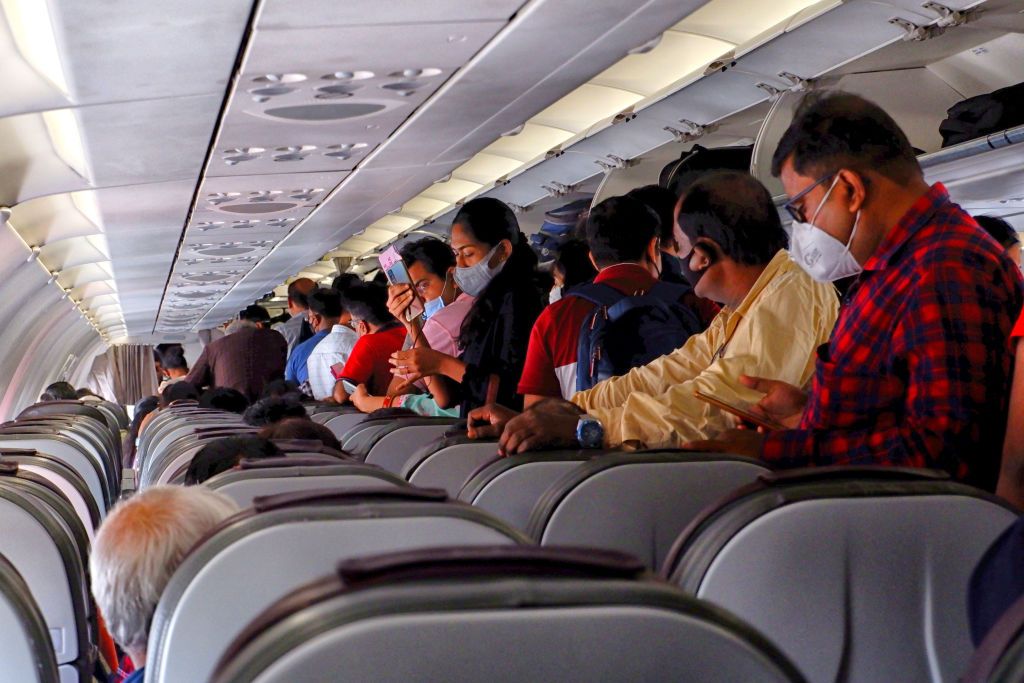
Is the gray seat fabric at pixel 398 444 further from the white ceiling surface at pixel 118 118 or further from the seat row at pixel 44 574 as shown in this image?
the white ceiling surface at pixel 118 118

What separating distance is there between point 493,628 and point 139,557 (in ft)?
3.56

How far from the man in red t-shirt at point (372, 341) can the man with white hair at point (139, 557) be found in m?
5.13

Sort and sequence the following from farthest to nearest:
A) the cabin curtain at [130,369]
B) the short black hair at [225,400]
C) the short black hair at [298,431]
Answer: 1. the cabin curtain at [130,369]
2. the short black hair at [225,400]
3. the short black hair at [298,431]

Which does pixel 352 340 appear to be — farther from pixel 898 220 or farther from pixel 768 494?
pixel 768 494

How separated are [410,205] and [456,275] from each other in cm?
858

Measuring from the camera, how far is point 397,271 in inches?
245

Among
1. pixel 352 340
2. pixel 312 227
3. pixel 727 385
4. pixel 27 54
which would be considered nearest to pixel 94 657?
pixel 727 385

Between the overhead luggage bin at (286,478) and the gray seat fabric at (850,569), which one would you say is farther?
the overhead luggage bin at (286,478)

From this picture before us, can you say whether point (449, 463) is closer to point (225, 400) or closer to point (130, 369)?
point (225, 400)

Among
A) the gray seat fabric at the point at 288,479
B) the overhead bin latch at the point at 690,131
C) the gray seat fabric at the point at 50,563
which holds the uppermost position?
the overhead bin latch at the point at 690,131

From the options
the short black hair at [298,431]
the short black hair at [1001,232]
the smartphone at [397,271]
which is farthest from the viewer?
the smartphone at [397,271]

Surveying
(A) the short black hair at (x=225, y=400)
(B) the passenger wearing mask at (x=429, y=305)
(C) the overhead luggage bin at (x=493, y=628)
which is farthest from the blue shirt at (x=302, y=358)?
(C) the overhead luggage bin at (x=493, y=628)

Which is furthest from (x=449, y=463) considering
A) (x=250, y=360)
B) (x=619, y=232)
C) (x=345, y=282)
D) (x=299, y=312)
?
(x=299, y=312)

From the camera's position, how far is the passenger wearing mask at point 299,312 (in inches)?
423
